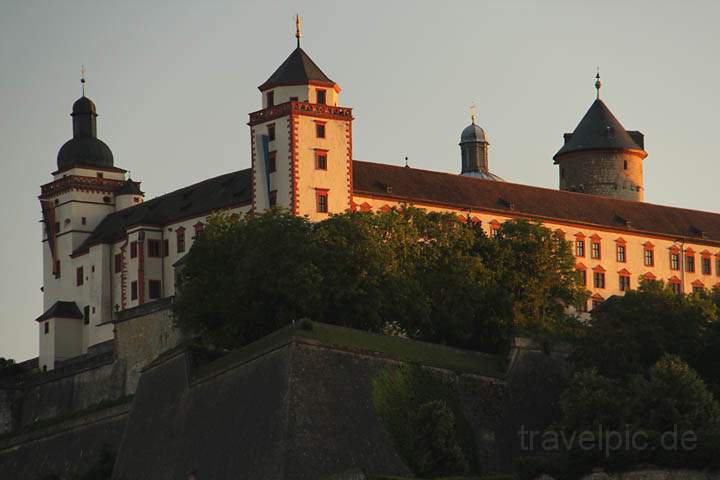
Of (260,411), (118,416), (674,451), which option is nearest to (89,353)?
(118,416)

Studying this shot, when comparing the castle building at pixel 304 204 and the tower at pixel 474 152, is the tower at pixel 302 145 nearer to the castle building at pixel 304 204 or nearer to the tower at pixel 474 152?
the castle building at pixel 304 204

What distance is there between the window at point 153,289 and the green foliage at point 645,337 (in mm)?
36553

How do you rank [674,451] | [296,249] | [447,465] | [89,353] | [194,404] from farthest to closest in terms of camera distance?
[89,353]
[296,249]
[194,404]
[447,465]
[674,451]

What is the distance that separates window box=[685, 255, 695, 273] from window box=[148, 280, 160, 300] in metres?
33.5

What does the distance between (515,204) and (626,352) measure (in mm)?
39377

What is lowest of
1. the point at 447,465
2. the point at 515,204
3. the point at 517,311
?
the point at 447,465

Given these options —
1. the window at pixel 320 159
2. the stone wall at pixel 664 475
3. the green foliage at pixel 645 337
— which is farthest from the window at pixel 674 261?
the stone wall at pixel 664 475

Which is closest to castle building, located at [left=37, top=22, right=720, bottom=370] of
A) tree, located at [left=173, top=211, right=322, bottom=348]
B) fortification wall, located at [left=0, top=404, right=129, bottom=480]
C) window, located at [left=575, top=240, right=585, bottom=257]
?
window, located at [left=575, top=240, right=585, bottom=257]

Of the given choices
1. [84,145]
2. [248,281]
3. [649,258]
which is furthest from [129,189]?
[248,281]

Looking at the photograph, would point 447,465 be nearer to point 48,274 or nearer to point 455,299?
point 455,299

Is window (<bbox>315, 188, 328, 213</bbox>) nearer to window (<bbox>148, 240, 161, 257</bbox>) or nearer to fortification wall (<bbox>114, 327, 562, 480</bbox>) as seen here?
window (<bbox>148, 240, 161, 257</bbox>)

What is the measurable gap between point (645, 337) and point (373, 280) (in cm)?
1300

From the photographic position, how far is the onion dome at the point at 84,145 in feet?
448

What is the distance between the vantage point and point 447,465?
81438mm
